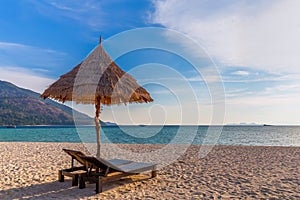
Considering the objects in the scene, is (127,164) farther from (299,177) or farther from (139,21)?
(139,21)

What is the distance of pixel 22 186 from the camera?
4535 mm

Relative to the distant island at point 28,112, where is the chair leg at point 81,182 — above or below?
below

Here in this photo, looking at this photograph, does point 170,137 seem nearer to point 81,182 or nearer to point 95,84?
point 95,84

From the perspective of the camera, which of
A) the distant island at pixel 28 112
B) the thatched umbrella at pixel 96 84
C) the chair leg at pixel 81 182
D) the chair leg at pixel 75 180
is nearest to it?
the chair leg at pixel 81 182

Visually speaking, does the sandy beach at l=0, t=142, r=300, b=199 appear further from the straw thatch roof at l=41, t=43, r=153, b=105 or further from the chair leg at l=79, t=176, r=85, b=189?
the straw thatch roof at l=41, t=43, r=153, b=105

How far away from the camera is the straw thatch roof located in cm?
498

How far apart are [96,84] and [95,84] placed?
0.8 inches

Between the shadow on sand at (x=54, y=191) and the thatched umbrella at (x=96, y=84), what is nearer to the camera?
the shadow on sand at (x=54, y=191)

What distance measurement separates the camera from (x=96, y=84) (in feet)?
16.3

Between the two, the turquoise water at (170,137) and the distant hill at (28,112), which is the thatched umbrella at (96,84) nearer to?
the turquoise water at (170,137)

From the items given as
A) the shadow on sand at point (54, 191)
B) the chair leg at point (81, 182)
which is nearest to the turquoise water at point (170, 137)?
the shadow on sand at point (54, 191)

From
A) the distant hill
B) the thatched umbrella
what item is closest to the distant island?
the distant hill

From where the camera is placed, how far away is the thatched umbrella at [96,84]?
4.98 metres

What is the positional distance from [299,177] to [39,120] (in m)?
85.7
